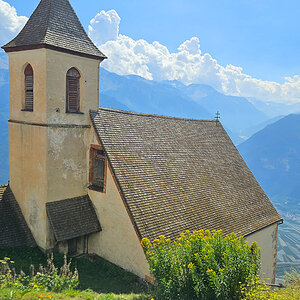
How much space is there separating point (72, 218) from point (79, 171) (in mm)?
2380

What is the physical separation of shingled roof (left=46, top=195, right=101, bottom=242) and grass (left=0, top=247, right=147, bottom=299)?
1.44 metres

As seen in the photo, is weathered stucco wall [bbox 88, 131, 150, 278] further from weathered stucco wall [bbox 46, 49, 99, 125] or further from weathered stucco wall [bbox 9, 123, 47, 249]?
weathered stucco wall [bbox 9, 123, 47, 249]

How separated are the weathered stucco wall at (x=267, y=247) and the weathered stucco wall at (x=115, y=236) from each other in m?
7.69

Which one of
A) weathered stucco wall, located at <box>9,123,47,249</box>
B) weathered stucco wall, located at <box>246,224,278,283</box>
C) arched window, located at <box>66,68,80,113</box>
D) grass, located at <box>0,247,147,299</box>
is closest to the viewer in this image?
grass, located at <box>0,247,147,299</box>

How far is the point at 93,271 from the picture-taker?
1442 centimetres

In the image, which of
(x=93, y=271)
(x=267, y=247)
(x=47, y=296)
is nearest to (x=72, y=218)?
(x=93, y=271)

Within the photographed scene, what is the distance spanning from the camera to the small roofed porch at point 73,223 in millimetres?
14438

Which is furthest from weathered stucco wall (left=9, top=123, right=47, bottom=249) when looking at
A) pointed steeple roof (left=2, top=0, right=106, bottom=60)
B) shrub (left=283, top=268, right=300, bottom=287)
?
shrub (left=283, top=268, right=300, bottom=287)

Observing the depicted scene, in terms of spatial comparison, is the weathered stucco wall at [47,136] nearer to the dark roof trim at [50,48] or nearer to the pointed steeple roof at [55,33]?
the dark roof trim at [50,48]

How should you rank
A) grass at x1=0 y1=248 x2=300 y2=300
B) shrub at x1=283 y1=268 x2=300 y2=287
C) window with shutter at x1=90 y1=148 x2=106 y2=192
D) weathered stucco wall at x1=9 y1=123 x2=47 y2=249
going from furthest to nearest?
window with shutter at x1=90 y1=148 x2=106 y2=192
weathered stucco wall at x1=9 y1=123 x2=47 y2=249
shrub at x1=283 y1=268 x2=300 y2=287
grass at x1=0 y1=248 x2=300 y2=300

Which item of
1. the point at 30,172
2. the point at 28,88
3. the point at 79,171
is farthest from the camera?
the point at 79,171

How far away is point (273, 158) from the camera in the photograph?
19812 centimetres

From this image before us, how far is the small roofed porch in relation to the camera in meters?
14.4

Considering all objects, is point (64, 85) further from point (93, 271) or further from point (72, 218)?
point (93, 271)
